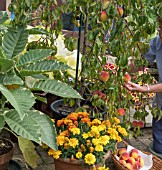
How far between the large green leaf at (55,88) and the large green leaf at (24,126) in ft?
Answer: 0.69

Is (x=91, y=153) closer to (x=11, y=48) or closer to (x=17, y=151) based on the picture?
(x=11, y=48)

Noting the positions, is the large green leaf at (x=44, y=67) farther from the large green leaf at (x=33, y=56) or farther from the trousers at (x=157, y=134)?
the trousers at (x=157, y=134)

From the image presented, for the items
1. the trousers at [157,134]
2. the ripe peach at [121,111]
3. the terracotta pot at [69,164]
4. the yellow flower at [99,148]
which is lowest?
the trousers at [157,134]

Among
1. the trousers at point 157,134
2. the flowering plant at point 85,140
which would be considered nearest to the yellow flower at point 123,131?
the flowering plant at point 85,140

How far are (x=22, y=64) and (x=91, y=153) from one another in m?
0.68

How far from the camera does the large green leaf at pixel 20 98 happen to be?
1.74 meters

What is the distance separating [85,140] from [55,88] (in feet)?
1.32

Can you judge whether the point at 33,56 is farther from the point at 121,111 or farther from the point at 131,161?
the point at 131,161

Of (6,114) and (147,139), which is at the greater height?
(6,114)

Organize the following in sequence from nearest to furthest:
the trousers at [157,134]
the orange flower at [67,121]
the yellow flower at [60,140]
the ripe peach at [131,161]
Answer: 1. the yellow flower at [60,140]
2. the orange flower at [67,121]
3. the ripe peach at [131,161]
4. the trousers at [157,134]

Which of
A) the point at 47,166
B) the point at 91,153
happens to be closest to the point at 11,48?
the point at 91,153

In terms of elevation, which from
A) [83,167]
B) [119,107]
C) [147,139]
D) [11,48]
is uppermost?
[11,48]

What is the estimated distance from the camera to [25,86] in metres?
2.11

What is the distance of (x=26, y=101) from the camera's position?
183 cm
